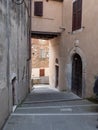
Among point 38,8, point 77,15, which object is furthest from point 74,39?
point 38,8

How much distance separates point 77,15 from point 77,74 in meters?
3.30

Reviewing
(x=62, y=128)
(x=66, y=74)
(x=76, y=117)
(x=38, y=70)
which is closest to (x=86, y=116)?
(x=76, y=117)

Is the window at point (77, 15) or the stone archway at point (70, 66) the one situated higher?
the window at point (77, 15)

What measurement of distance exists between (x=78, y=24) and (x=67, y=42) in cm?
232

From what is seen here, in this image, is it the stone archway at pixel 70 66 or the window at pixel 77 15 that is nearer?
the stone archway at pixel 70 66

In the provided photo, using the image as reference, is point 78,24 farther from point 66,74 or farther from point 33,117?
point 33,117

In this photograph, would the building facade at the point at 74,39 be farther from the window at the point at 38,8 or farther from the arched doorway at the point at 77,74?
the window at the point at 38,8

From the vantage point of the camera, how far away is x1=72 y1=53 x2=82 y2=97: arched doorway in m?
15.1

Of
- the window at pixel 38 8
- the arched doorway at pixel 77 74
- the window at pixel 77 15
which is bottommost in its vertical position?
the arched doorway at pixel 77 74

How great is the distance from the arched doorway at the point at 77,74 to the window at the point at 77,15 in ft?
5.54

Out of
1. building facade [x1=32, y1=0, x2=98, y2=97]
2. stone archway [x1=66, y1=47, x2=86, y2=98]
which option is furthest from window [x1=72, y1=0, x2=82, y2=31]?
stone archway [x1=66, y1=47, x2=86, y2=98]

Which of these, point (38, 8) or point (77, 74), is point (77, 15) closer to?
point (77, 74)

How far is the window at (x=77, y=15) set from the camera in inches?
576

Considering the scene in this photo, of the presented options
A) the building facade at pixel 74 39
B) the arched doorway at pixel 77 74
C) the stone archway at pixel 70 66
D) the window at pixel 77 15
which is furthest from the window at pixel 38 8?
the arched doorway at pixel 77 74
